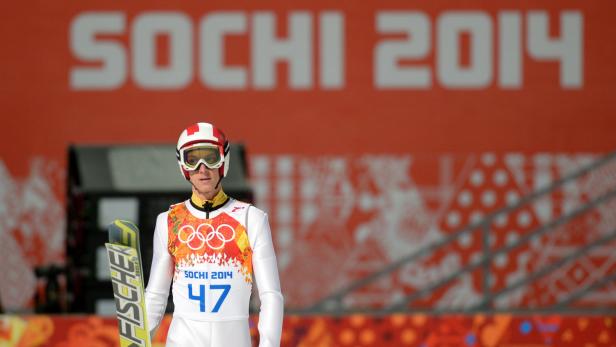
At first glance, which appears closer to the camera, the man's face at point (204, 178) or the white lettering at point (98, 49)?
the man's face at point (204, 178)

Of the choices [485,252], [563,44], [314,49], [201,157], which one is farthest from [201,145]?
[563,44]

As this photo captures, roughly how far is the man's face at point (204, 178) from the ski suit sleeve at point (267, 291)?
0.19m

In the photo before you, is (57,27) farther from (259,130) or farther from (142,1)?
(259,130)

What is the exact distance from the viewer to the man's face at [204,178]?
10.9 feet

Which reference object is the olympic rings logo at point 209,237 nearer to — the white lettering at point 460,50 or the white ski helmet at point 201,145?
the white ski helmet at point 201,145

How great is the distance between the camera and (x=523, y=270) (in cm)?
848

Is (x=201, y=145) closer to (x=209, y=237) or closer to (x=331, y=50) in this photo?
(x=209, y=237)

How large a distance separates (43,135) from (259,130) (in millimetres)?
1602

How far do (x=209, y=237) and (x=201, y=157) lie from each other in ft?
0.77

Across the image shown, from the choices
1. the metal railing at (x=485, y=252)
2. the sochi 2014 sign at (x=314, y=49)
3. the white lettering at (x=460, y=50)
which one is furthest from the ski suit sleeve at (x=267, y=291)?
the white lettering at (x=460, y=50)

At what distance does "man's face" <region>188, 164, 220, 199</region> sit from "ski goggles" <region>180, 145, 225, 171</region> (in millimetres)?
15

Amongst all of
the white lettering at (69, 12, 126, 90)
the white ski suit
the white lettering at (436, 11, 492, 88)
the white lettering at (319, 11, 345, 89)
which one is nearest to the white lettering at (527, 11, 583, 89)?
the white lettering at (436, 11, 492, 88)

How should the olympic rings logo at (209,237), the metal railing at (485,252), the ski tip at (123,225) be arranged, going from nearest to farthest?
the ski tip at (123,225)
the olympic rings logo at (209,237)
the metal railing at (485,252)

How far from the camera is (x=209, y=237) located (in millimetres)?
3334
